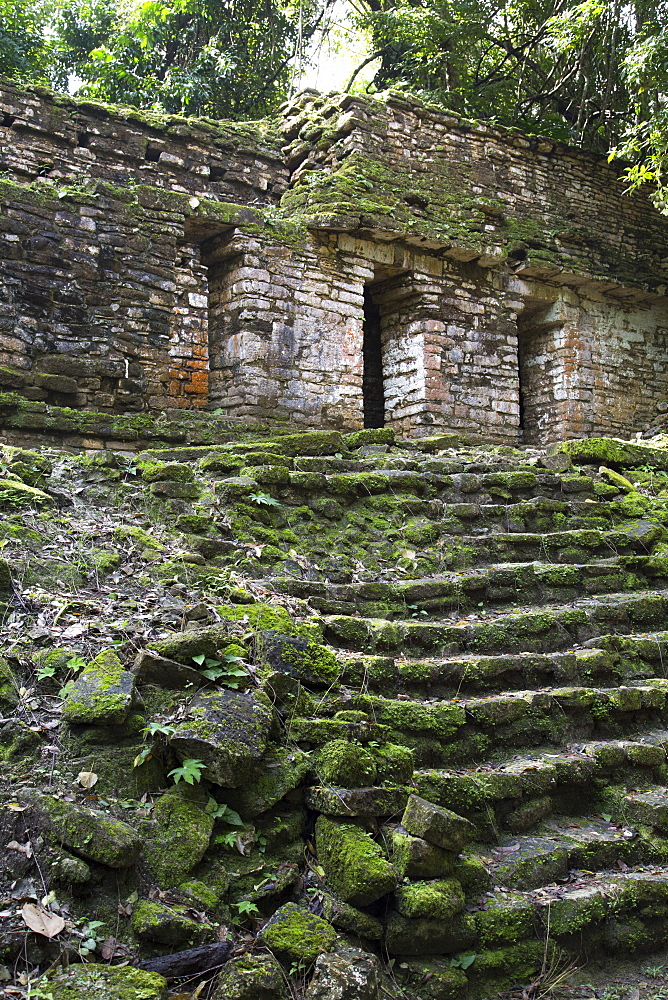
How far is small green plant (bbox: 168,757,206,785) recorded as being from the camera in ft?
8.47

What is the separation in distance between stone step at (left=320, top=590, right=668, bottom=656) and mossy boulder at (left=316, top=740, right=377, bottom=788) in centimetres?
91

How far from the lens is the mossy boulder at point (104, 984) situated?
1.97 meters

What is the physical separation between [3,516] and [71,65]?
10.5 m

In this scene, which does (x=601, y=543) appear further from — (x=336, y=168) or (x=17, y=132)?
(x=17, y=132)

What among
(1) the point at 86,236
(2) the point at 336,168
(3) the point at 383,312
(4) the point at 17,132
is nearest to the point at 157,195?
(1) the point at 86,236

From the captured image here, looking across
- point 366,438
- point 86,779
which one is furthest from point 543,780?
point 366,438

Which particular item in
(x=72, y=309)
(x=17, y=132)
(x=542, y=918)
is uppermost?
(x=17, y=132)

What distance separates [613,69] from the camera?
1192cm

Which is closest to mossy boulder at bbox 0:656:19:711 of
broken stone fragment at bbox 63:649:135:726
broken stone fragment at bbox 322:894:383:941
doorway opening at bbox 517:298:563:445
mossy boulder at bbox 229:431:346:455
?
broken stone fragment at bbox 63:649:135:726

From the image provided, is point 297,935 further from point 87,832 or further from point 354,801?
point 87,832

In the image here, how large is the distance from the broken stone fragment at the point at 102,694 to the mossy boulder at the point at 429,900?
1138mm

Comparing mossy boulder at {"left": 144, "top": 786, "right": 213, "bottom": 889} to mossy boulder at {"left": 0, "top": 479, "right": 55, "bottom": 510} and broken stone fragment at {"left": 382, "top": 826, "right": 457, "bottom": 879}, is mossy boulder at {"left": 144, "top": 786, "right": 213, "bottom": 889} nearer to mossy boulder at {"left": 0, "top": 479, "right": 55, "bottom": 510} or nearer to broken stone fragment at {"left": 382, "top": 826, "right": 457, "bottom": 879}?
broken stone fragment at {"left": 382, "top": 826, "right": 457, "bottom": 879}

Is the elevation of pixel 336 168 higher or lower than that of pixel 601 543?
higher

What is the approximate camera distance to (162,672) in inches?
116
